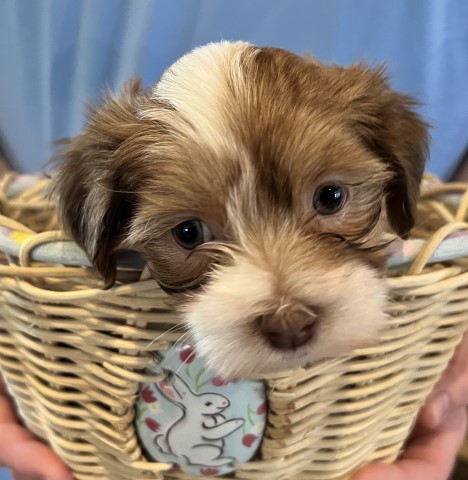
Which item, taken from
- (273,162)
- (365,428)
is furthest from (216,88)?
(365,428)

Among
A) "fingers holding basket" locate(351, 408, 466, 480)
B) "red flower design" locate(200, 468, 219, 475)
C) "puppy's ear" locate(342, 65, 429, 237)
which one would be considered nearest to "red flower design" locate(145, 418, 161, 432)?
"red flower design" locate(200, 468, 219, 475)

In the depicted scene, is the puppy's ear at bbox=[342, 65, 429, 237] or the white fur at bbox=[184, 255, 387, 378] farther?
the puppy's ear at bbox=[342, 65, 429, 237]

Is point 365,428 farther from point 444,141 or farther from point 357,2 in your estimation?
point 357,2

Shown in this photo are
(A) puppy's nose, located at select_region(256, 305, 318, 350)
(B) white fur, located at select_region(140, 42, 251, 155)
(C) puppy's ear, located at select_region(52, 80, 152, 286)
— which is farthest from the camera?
(C) puppy's ear, located at select_region(52, 80, 152, 286)

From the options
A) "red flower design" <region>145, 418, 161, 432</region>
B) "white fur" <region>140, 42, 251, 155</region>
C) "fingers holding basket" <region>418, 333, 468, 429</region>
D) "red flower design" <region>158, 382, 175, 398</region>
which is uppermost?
"white fur" <region>140, 42, 251, 155</region>

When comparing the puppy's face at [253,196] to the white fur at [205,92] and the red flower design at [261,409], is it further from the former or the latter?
the red flower design at [261,409]

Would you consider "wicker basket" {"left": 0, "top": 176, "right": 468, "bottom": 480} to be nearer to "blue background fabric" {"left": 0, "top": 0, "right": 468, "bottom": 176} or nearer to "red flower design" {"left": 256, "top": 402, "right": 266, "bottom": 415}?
"red flower design" {"left": 256, "top": 402, "right": 266, "bottom": 415}

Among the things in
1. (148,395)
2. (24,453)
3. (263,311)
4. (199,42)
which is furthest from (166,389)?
(199,42)
